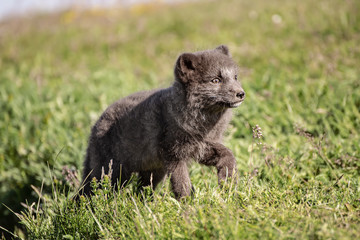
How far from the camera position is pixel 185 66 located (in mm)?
3715

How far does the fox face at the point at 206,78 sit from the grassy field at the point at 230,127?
505 mm

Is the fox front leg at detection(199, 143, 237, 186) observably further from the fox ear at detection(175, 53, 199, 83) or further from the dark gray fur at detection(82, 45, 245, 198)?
the fox ear at detection(175, 53, 199, 83)

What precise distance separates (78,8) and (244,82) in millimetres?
10870

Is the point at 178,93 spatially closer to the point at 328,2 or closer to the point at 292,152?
the point at 292,152

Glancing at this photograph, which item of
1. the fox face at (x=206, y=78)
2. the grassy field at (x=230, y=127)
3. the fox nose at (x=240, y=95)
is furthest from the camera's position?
the fox face at (x=206, y=78)

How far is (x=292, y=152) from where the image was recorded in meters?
4.58

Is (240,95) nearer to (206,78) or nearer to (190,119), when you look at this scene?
(206,78)

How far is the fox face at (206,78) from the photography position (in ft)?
12.0

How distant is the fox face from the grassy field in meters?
0.51

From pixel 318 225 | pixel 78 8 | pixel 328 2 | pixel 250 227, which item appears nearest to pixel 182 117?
pixel 250 227

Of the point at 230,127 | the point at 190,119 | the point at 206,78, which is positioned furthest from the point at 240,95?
the point at 230,127

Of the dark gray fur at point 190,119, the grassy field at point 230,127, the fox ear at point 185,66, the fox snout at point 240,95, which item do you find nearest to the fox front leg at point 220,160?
the dark gray fur at point 190,119

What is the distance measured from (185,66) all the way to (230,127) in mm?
1244

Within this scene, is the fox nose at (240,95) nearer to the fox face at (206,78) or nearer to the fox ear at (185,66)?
the fox face at (206,78)
